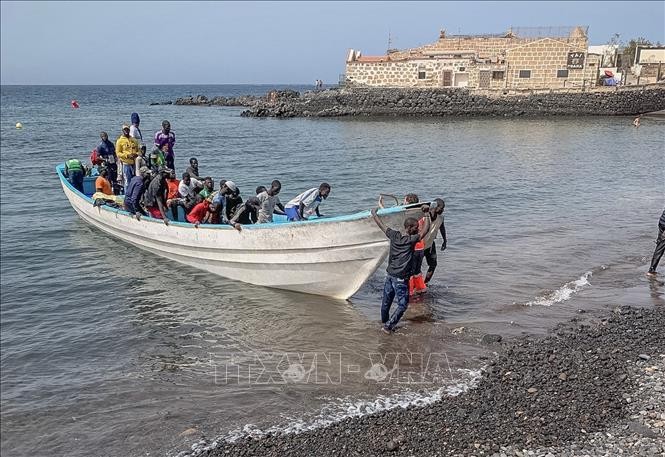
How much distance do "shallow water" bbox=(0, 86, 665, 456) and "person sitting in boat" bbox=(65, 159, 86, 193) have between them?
50.2 inches

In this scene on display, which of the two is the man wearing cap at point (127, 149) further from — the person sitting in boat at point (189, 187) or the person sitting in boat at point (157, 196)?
the person sitting in boat at point (189, 187)

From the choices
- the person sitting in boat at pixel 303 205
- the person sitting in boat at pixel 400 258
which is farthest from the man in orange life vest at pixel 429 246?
the person sitting in boat at pixel 303 205

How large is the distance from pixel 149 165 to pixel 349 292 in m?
6.09

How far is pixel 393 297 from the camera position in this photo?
350 inches

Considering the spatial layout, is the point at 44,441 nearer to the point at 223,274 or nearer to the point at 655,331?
the point at 223,274

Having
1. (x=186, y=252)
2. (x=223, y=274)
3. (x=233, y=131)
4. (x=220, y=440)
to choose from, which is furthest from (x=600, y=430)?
(x=233, y=131)

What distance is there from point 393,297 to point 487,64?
57.4m

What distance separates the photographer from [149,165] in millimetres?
13484

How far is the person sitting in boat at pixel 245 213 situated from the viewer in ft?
35.3

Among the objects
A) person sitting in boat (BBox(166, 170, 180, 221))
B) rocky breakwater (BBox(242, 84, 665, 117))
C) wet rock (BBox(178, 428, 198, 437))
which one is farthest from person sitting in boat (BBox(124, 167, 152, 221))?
rocky breakwater (BBox(242, 84, 665, 117))

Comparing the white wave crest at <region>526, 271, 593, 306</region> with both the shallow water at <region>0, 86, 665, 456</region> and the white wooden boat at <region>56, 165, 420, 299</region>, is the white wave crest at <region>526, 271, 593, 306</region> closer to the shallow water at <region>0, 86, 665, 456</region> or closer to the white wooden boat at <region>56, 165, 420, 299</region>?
the shallow water at <region>0, 86, 665, 456</region>

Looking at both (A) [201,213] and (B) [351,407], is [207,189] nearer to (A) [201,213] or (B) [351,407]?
(A) [201,213]

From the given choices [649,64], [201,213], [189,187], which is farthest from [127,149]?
[649,64]

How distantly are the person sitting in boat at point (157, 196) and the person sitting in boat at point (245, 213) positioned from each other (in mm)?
1930
